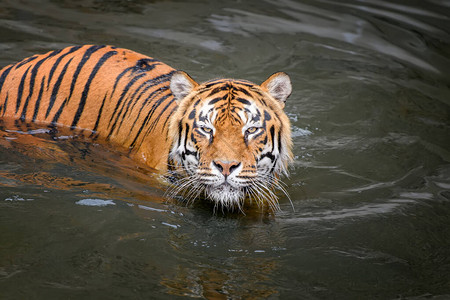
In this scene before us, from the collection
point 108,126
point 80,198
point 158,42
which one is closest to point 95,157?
point 108,126

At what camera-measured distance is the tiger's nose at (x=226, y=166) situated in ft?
9.23

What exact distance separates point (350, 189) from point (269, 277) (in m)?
1.24

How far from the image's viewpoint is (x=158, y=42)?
19.1 feet

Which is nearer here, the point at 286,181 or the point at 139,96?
the point at 286,181

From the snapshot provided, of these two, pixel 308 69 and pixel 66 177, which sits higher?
pixel 308 69

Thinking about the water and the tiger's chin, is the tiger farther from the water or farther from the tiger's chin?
the water

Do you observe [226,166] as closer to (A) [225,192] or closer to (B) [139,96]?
(A) [225,192]

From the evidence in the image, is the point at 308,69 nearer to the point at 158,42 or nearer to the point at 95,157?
the point at 158,42

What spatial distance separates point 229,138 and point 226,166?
189mm

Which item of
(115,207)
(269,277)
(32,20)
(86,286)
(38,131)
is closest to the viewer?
(86,286)

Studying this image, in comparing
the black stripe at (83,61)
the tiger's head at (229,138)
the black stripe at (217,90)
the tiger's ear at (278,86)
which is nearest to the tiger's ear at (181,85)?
the tiger's head at (229,138)

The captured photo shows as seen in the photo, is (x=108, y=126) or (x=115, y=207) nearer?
(x=115, y=207)

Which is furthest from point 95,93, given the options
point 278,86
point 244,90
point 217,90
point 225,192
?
point 225,192

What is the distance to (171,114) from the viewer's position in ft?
11.6
